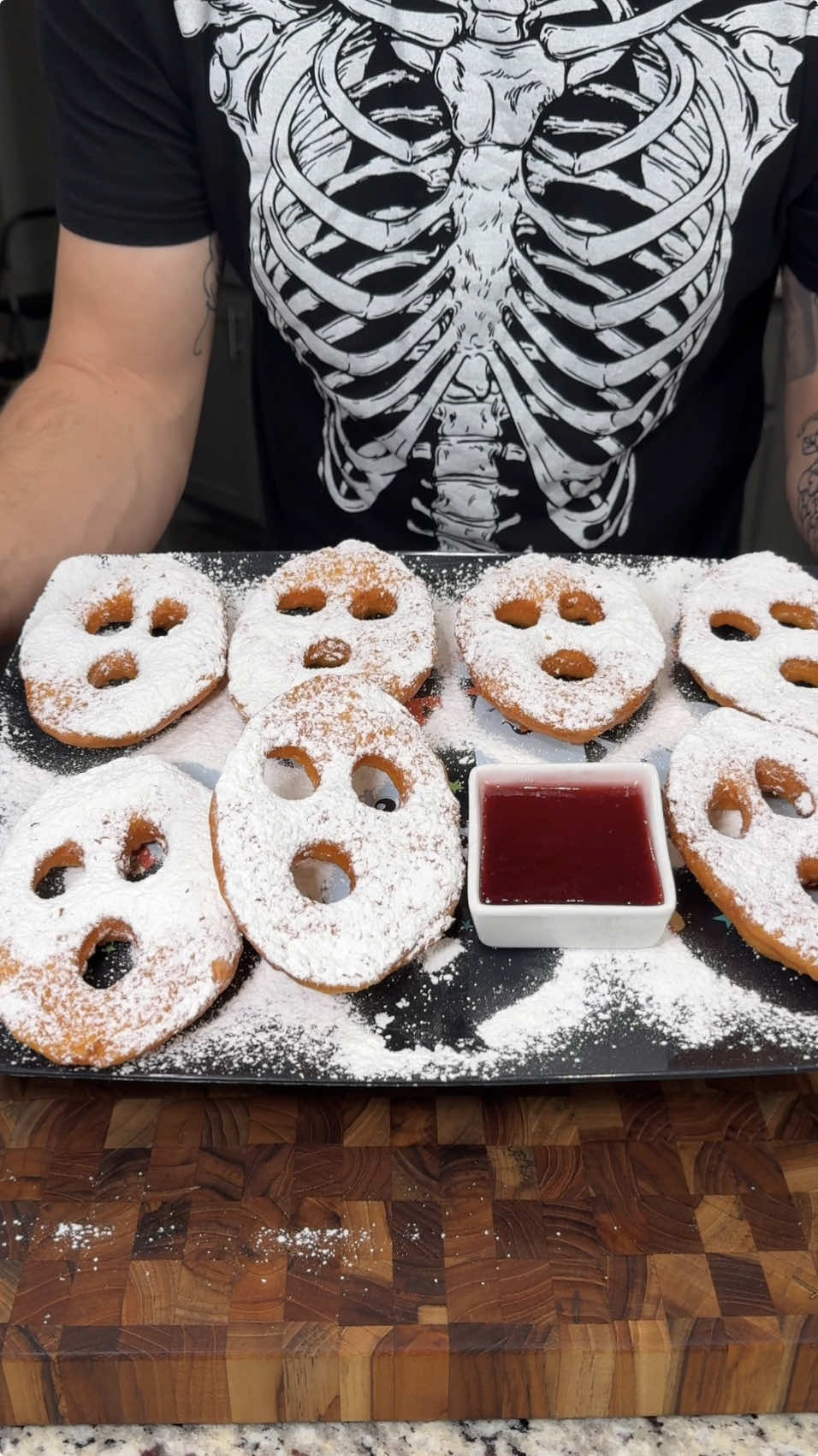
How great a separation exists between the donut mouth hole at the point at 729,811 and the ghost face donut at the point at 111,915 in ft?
1.72

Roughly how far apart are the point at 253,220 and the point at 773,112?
2.38 feet

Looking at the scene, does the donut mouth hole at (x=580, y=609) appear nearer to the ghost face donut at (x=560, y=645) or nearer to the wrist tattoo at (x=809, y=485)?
the ghost face donut at (x=560, y=645)

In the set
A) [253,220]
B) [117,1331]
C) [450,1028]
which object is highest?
[253,220]

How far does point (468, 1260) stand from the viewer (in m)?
1.00

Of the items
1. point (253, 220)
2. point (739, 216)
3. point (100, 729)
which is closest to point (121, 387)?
point (253, 220)

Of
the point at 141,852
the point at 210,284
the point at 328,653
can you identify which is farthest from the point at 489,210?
the point at 141,852

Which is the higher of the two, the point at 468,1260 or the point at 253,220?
the point at 253,220

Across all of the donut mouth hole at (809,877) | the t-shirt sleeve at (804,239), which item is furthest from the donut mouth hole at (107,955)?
the t-shirt sleeve at (804,239)

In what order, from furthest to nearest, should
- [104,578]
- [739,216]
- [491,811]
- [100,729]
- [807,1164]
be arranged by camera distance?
[739,216] < [104,578] < [100,729] < [491,811] < [807,1164]

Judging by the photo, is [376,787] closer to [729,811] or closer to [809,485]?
[729,811]

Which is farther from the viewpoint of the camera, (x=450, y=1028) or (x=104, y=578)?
(x=104, y=578)

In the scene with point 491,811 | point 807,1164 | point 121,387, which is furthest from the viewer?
point 121,387

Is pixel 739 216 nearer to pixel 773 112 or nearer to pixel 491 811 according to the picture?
pixel 773 112

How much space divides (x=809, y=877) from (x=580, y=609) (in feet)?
1.56
